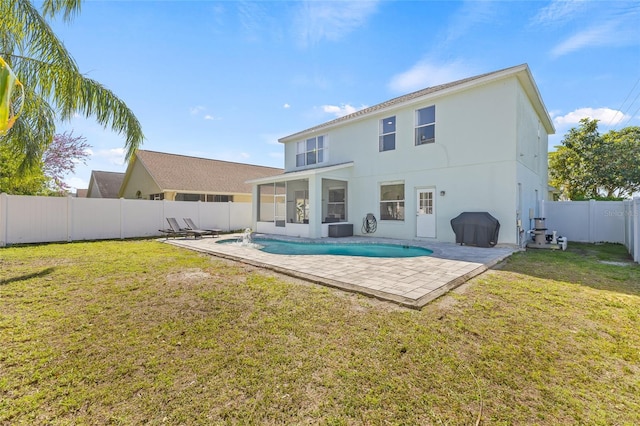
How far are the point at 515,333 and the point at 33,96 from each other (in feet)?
38.2

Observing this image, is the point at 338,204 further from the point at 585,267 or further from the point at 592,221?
the point at 592,221

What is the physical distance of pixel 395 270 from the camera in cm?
670

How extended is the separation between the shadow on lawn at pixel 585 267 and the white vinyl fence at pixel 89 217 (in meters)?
15.6

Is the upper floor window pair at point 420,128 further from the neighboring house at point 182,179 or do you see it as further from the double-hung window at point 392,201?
the neighboring house at point 182,179

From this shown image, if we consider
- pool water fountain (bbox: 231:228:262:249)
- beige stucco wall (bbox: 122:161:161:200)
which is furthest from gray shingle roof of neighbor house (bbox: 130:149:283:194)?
pool water fountain (bbox: 231:228:262:249)

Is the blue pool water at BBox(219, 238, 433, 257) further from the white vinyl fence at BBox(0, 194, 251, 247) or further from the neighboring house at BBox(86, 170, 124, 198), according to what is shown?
the neighboring house at BBox(86, 170, 124, 198)

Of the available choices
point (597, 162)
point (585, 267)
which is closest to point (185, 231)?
point (585, 267)

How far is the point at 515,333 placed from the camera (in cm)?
364

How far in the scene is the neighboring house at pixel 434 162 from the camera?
10.2 meters

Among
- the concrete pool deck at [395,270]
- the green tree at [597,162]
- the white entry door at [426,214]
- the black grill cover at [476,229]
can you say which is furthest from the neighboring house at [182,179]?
the green tree at [597,162]

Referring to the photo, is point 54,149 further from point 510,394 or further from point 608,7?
point 608,7

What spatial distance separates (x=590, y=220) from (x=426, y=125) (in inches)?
339

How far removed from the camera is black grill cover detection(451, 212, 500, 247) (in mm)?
10008

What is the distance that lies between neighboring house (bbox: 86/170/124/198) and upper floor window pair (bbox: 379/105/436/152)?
2680cm
